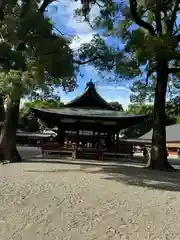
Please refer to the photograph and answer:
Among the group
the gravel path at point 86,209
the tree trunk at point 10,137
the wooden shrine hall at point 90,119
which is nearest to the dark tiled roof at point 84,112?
the wooden shrine hall at point 90,119

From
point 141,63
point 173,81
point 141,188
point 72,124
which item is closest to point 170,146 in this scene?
point 72,124

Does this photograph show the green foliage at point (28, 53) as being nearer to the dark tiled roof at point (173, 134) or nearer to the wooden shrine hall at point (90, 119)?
the wooden shrine hall at point (90, 119)

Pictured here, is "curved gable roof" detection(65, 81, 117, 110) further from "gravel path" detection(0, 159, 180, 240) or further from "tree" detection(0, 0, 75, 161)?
"gravel path" detection(0, 159, 180, 240)

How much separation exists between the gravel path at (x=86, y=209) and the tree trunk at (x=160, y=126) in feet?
23.8

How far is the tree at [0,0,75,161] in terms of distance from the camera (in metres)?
15.2

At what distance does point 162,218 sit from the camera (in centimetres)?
884

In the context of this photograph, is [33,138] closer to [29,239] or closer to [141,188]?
[141,188]

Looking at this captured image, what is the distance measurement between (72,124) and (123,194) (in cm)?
1919

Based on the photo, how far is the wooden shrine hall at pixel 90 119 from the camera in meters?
28.1

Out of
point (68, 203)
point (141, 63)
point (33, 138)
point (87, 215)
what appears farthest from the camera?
point (33, 138)

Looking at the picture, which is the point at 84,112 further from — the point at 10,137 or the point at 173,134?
the point at 173,134

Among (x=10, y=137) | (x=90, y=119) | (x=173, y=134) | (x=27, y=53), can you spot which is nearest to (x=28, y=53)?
(x=27, y=53)

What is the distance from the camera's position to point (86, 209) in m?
9.19

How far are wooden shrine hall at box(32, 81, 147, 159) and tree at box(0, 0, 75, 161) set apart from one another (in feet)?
36.1
